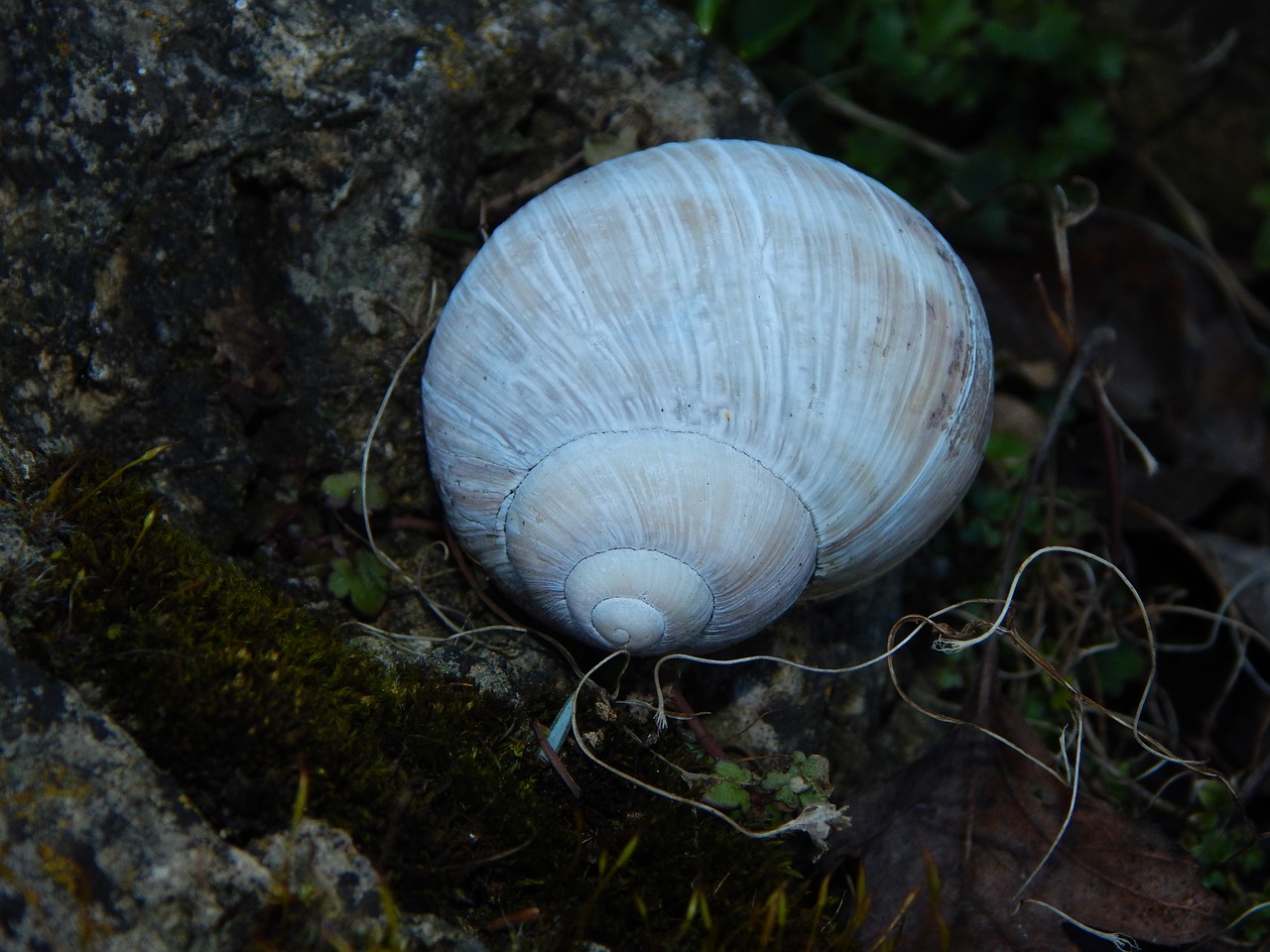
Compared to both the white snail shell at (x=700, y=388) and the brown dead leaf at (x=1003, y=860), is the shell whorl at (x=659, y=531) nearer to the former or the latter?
the white snail shell at (x=700, y=388)

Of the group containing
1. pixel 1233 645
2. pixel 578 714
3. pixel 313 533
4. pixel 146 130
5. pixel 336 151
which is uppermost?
pixel 146 130

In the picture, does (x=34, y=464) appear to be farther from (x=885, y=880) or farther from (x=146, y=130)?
(x=885, y=880)

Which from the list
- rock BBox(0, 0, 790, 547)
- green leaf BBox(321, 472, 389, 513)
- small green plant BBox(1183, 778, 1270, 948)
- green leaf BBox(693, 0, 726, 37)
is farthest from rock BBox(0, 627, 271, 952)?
small green plant BBox(1183, 778, 1270, 948)

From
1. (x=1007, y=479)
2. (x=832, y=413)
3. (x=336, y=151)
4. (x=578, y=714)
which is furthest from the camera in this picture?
(x=1007, y=479)

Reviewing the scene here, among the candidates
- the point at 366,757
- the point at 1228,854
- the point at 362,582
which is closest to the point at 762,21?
the point at 362,582

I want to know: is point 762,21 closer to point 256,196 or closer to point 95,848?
point 256,196

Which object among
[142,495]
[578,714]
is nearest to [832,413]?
[578,714]
